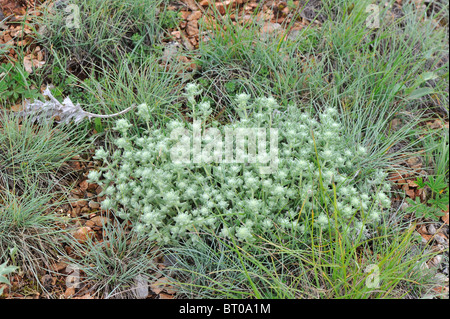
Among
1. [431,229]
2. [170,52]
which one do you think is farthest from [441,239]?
[170,52]

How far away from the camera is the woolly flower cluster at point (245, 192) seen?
2.27 metres

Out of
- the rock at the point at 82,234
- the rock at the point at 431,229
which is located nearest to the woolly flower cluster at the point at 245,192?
the rock at the point at 82,234

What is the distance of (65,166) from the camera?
279 cm

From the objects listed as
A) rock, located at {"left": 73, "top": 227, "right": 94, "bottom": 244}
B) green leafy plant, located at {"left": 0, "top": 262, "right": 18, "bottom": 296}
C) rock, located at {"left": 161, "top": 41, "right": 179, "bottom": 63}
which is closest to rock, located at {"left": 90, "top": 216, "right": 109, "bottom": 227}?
rock, located at {"left": 73, "top": 227, "right": 94, "bottom": 244}

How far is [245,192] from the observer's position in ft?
8.14

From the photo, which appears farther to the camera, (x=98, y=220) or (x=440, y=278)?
(x=98, y=220)

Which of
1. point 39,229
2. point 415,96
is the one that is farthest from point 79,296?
point 415,96

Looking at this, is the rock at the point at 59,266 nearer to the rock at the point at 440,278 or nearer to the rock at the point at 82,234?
the rock at the point at 82,234

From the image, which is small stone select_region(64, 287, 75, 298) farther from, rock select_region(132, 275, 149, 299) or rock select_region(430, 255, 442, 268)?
rock select_region(430, 255, 442, 268)

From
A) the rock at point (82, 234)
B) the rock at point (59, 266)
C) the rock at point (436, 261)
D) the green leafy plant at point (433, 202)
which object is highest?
the green leafy plant at point (433, 202)

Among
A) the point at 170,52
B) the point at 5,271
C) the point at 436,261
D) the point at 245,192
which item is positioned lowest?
the point at 436,261

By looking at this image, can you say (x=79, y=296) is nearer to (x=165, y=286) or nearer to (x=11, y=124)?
(x=165, y=286)

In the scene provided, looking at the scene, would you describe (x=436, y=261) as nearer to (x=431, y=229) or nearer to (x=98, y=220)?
(x=431, y=229)
